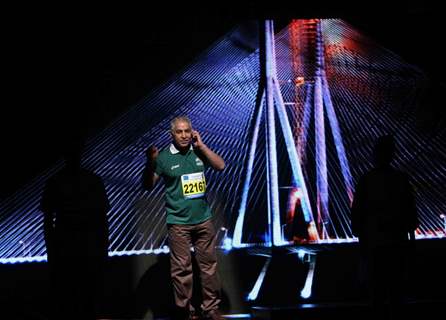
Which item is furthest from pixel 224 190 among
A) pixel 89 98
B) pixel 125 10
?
pixel 125 10

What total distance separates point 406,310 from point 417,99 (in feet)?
7.74

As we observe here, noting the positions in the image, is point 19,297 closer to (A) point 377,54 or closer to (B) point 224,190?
(B) point 224,190

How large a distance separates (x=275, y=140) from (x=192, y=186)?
130 centimetres

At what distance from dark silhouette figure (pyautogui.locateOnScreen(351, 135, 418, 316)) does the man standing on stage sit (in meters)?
0.89

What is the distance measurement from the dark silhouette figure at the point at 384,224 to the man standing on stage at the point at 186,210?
89 centimetres

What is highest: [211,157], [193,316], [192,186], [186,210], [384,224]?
[211,157]

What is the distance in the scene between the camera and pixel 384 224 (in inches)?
126

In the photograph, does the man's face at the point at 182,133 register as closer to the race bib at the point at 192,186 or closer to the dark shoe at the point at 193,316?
the race bib at the point at 192,186

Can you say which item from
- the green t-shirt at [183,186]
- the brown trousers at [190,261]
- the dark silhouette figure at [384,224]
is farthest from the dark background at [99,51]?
the dark silhouette figure at [384,224]

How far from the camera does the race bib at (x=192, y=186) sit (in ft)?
11.3

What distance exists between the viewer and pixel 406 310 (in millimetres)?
3594

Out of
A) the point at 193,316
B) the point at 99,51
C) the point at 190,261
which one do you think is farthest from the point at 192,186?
the point at 99,51

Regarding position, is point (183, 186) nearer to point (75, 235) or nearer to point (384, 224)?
point (75, 235)

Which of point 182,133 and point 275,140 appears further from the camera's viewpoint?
point 275,140
